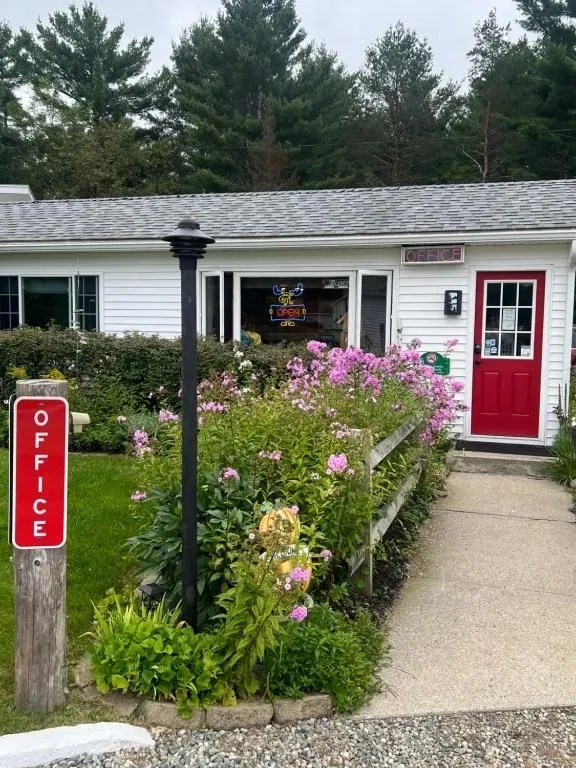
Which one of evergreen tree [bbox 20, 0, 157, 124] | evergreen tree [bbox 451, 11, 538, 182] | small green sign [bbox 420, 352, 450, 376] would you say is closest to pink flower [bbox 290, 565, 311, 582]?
small green sign [bbox 420, 352, 450, 376]

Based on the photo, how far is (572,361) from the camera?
860 cm

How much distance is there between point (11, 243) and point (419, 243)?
19.5 feet

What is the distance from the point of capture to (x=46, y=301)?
10.6m

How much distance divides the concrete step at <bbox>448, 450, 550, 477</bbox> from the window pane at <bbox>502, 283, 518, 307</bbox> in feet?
6.03

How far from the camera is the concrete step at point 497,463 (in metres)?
7.25

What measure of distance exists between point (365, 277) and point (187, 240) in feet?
20.9

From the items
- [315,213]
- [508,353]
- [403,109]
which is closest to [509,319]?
[508,353]

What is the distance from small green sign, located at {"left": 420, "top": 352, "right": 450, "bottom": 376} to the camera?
28.4 ft

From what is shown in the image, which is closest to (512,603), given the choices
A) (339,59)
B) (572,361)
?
(572,361)

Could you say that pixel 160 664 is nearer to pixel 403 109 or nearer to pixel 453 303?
pixel 453 303

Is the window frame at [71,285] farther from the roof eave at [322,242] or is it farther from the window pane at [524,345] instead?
the window pane at [524,345]

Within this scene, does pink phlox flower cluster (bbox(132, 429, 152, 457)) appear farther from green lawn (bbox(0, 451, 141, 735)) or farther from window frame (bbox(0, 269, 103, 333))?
window frame (bbox(0, 269, 103, 333))

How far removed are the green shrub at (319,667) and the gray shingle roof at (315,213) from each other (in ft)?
20.8

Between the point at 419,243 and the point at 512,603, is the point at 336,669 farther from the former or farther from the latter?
the point at 419,243
